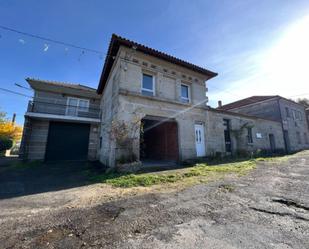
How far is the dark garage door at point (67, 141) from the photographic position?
13.5 m

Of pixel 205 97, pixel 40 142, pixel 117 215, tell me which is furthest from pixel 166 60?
pixel 40 142

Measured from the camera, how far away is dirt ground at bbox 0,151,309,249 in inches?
91.5

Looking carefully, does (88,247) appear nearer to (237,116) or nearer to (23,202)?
(23,202)

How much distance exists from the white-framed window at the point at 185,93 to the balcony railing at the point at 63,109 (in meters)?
8.08

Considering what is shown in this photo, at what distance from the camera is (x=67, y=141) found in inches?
552

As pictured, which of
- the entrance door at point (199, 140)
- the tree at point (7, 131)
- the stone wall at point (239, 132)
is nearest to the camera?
the entrance door at point (199, 140)

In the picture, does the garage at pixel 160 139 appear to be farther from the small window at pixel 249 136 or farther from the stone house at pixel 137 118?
the small window at pixel 249 136

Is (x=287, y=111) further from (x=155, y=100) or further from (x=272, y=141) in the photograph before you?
(x=155, y=100)

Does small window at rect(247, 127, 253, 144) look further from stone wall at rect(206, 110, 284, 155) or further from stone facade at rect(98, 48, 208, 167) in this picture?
stone facade at rect(98, 48, 208, 167)

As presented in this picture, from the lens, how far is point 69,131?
46.6 ft

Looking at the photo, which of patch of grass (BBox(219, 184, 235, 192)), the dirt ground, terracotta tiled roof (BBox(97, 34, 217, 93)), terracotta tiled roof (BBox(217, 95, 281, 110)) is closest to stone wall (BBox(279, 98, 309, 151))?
terracotta tiled roof (BBox(217, 95, 281, 110))

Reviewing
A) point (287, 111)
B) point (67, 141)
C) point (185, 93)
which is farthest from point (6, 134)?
point (287, 111)

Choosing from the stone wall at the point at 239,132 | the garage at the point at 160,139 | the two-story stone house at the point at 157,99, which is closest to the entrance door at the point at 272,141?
the stone wall at the point at 239,132

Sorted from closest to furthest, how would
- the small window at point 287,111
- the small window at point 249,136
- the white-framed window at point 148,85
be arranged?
the white-framed window at point 148,85, the small window at point 249,136, the small window at point 287,111
